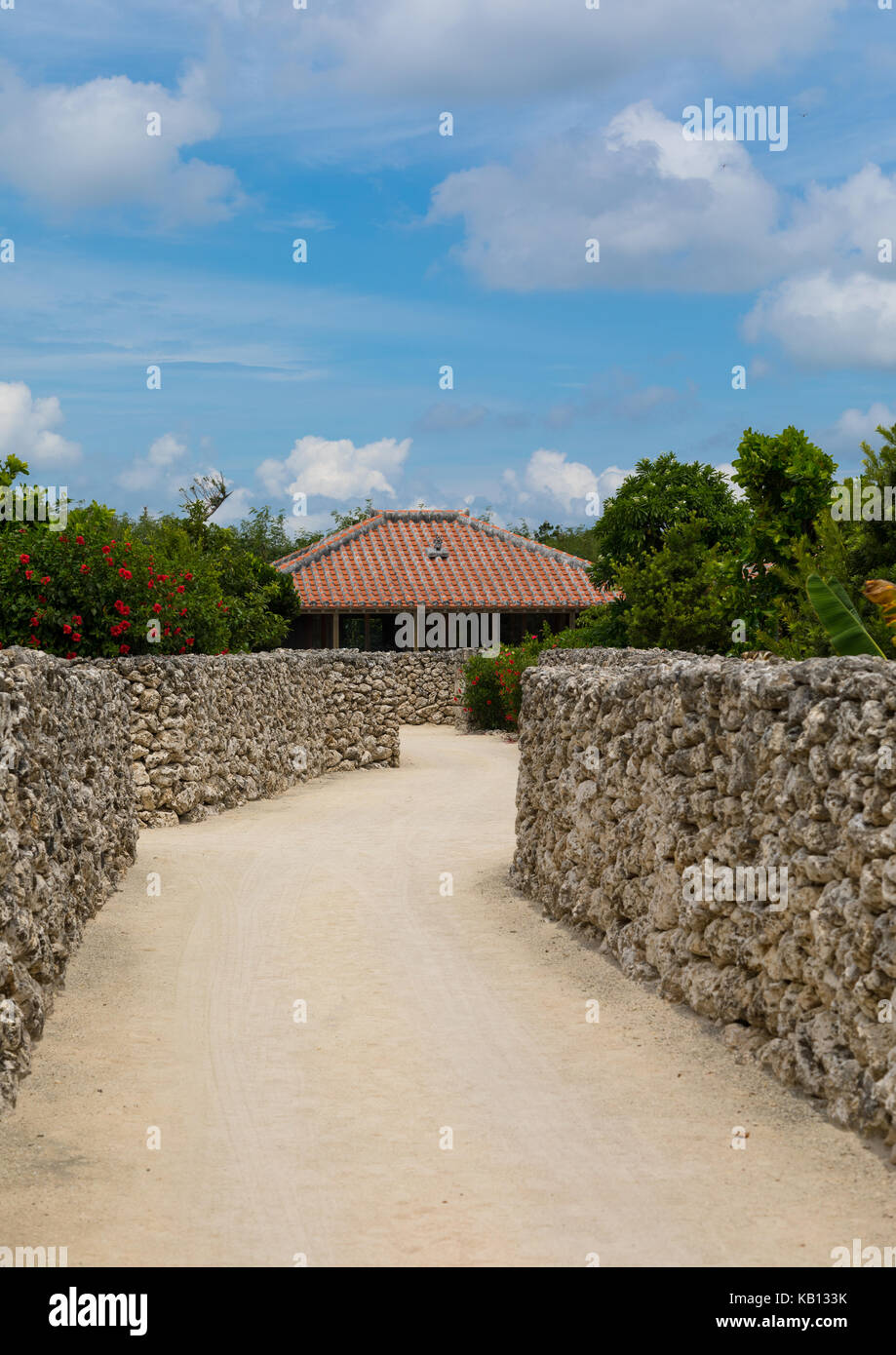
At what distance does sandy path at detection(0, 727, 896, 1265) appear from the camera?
15.5 ft

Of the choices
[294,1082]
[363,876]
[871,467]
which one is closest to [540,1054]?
[294,1082]

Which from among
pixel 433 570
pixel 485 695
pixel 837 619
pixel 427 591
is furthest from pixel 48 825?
pixel 433 570

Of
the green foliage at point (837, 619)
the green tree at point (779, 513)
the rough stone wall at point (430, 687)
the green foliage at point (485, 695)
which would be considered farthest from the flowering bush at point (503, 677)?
the green foliage at point (837, 619)

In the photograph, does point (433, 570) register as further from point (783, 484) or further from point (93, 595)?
point (93, 595)

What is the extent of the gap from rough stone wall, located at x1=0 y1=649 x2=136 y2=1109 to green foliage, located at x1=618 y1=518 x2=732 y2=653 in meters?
14.4

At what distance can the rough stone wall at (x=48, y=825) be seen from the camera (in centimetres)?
641

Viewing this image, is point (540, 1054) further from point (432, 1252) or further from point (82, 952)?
point (82, 952)

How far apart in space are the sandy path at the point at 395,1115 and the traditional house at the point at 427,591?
2417cm

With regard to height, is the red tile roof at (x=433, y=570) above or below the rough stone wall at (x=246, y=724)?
above

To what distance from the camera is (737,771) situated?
22.1 ft

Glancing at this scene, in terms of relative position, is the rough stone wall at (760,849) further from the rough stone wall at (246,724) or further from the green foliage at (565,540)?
the green foliage at (565,540)

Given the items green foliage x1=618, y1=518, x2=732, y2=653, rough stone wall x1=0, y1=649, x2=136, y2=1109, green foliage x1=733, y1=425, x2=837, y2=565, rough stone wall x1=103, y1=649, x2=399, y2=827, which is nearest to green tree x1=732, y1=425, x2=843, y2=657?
green foliage x1=733, y1=425, x2=837, y2=565

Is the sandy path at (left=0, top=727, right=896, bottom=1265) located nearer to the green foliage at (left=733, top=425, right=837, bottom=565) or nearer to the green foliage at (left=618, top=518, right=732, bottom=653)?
the green foliage at (left=733, top=425, right=837, bottom=565)

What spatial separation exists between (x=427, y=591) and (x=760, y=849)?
28.7 m
